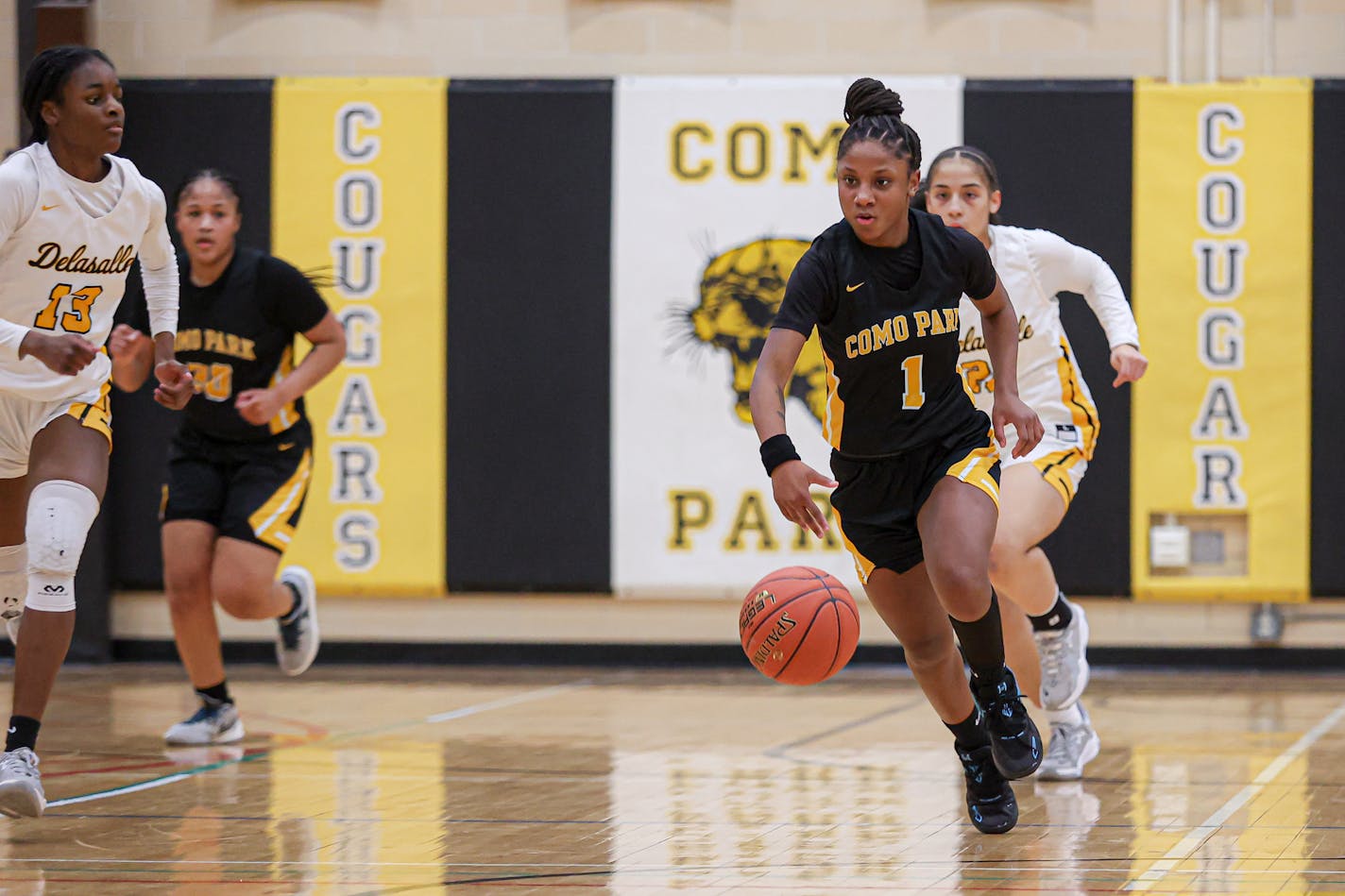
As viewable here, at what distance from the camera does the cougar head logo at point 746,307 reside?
342 inches

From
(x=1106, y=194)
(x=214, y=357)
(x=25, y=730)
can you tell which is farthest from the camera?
(x=1106, y=194)

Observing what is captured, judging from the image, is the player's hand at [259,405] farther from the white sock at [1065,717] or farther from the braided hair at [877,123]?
the white sock at [1065,717]

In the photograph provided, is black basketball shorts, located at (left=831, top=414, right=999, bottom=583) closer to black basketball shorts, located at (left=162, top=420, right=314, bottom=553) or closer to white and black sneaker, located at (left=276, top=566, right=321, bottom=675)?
black basketball shorts, located at (left=162, top=420, right=314, bottom=553)

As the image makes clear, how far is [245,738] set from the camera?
21.1ft

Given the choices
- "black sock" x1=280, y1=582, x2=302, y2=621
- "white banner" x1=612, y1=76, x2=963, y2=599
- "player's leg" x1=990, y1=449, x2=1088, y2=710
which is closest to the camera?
"player's leg" x1=990, y1=449, x2=1088, y2=710

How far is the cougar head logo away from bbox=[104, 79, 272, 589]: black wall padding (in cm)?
224

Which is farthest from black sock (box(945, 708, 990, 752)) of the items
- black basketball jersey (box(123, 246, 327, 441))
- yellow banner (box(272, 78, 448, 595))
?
yellow banner (box(272, 78, 448, 595))

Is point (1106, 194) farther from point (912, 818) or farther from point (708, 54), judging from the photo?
point (912, 818)

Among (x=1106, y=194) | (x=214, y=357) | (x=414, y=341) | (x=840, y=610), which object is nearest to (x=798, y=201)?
(x=1106, y=194)

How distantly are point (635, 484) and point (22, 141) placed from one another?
11.5 ft

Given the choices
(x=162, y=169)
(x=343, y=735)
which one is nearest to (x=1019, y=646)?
(x=343, y=735)

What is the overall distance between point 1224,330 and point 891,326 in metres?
4.80

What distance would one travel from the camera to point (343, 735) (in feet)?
21.4

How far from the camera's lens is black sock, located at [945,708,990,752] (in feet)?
14.2
